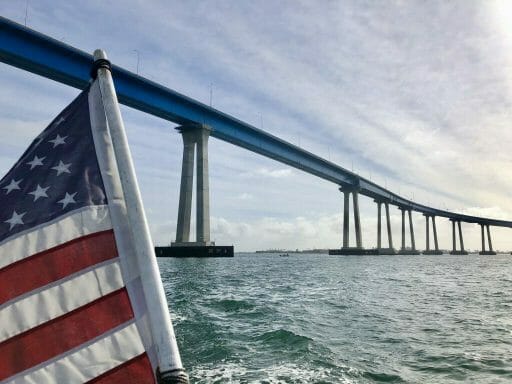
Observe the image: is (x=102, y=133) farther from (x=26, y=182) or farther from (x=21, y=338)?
(x=21, y=338)

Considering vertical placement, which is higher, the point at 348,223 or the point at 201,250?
the point at 348,223

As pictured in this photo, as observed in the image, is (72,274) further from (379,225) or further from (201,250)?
(379,225)

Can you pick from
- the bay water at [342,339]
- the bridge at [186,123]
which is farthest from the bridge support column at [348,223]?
the bay water at [342,339]

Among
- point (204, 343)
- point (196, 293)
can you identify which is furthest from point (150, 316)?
point (196, 293)

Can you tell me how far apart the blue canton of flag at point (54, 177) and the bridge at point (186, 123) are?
49.4m

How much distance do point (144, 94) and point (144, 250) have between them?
58233 millimetres

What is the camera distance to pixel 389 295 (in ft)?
60.8

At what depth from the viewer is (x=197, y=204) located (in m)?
65.4

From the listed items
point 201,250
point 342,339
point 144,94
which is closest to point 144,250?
point 342,339

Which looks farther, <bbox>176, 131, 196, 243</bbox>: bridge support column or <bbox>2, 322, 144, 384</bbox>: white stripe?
<bbox>176, 131, 196, 243</bbox>: bridge support column

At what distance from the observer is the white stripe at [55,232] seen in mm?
2267

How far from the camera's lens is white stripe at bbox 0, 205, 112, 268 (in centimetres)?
227

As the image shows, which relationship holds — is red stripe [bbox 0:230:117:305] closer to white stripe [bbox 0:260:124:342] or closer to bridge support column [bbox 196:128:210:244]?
white stripe [bbox 0:260:124:342]

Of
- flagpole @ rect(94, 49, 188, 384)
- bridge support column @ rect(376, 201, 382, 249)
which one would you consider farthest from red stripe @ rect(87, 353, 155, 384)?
bridge support column @ rect(376, 201, 382, 249)
